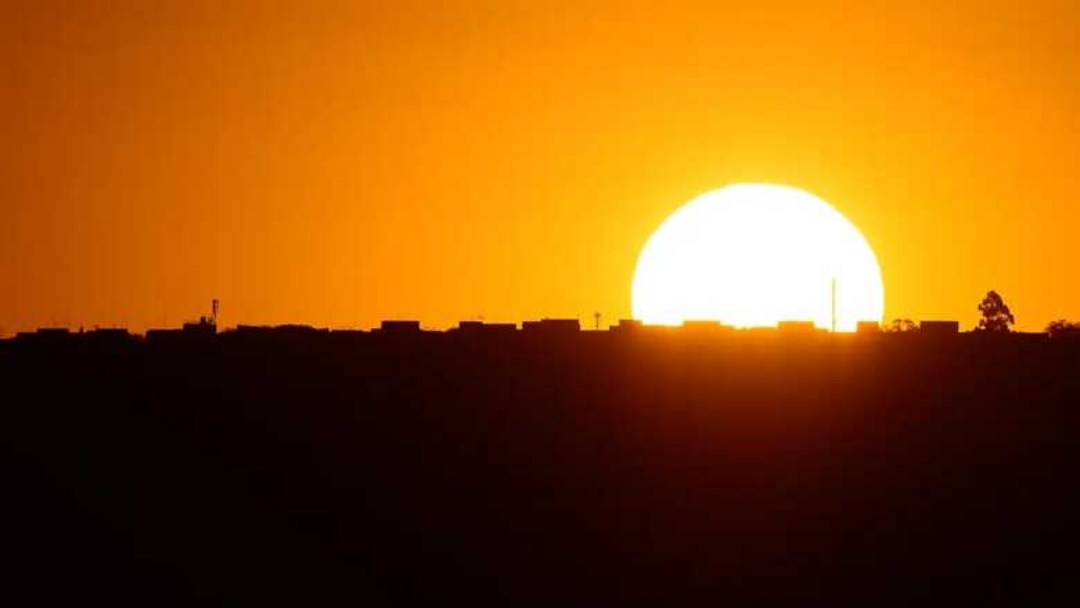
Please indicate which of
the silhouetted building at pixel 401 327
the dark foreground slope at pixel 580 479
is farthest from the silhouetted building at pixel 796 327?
the silhouetted building at pixel 401 327

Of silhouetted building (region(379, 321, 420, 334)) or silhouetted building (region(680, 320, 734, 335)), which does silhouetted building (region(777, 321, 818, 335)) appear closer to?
silhouetted building (region(680, 320, 734, 335))

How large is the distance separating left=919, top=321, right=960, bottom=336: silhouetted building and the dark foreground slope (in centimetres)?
43

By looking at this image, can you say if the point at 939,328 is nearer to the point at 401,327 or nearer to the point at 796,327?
the point at 796,327

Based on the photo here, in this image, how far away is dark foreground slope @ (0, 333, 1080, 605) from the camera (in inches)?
2105

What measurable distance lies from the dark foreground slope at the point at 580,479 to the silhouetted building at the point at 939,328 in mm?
427

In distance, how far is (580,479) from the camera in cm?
5550

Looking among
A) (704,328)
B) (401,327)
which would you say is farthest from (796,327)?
(401,327)

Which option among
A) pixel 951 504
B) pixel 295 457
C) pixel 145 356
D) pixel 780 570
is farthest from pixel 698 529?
pixel 145 356

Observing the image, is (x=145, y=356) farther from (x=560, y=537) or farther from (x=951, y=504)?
(x=951, y=504)

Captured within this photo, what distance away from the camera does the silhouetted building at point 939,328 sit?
58250 millimetres

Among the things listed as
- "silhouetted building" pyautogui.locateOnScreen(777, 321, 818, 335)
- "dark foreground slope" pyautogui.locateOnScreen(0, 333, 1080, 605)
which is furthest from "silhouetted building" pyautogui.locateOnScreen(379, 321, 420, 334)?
"silhouetted building" pyautogui.locateOnScreen(777, 321, 818, 335)

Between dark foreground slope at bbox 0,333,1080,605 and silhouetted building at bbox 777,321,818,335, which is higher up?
silhouetted building at bbox 777,321,818,335

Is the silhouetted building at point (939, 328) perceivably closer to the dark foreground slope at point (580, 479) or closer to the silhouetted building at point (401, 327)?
the dark foreground slope at point (580, 479)

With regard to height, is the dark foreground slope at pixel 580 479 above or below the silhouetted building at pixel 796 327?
below
